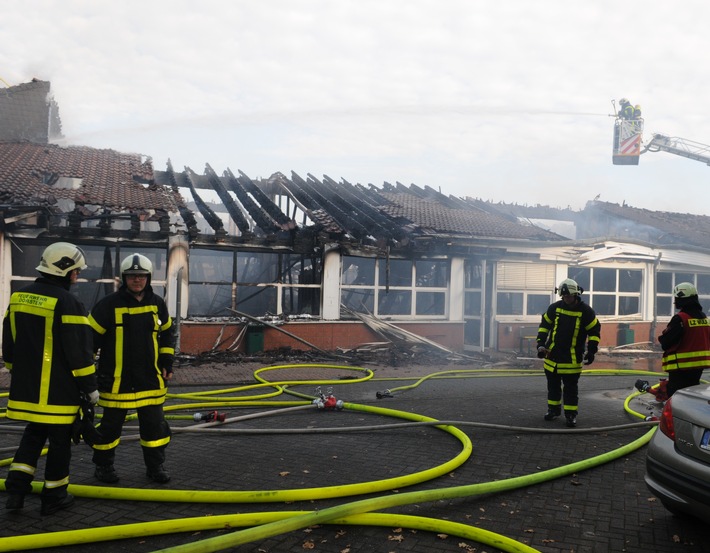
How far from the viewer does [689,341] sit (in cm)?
583

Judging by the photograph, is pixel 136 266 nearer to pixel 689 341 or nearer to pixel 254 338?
pixel 689 341

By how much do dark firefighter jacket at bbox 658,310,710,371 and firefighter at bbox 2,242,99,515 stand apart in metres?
5.47

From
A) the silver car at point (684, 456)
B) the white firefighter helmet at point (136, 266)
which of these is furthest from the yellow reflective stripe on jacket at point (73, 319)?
the silver car at point (684, 456)

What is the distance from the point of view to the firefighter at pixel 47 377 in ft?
11.9

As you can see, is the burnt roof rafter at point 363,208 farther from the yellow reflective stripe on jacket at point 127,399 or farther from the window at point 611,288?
the yellow reflective stripe on jacket at point 127,399

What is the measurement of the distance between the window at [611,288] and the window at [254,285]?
8.51 m

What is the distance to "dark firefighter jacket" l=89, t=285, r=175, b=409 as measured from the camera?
165 inches

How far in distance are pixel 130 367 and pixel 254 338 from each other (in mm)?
8491

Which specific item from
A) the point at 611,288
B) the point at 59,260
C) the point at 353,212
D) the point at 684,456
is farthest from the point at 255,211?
the point at 684,456

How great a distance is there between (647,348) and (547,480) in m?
15.2

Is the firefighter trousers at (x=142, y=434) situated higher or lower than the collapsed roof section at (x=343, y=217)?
lower

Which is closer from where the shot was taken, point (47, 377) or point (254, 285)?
point (47, 377)

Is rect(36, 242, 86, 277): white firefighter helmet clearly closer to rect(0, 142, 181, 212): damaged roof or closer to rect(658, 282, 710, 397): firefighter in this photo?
rect(658, 282, 710, 397): firefighter

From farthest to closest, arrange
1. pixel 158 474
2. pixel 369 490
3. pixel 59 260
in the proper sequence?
pixel 158 474 < pixel 369 490 < pixel 59 260
